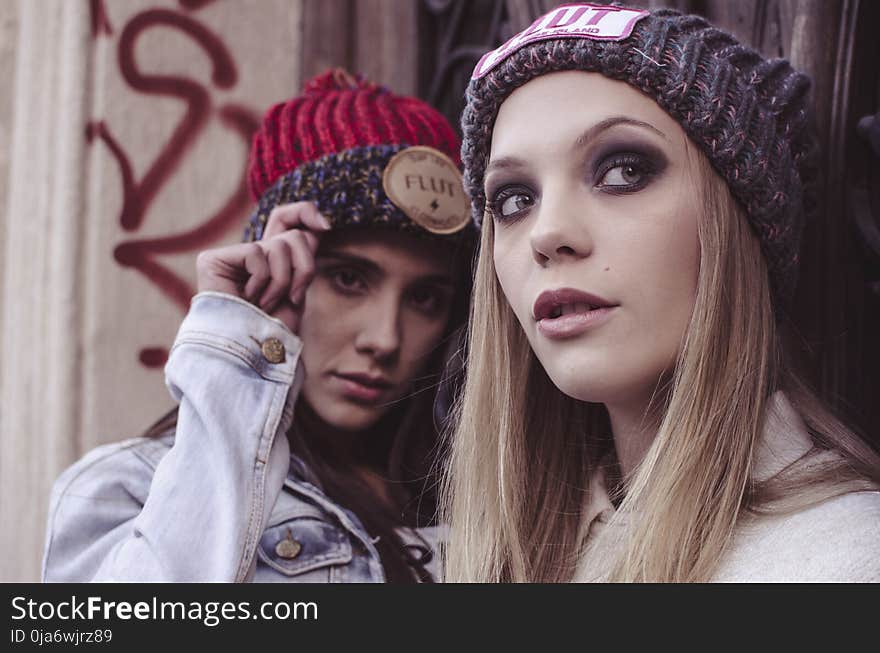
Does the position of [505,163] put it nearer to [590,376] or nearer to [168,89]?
[590,376]

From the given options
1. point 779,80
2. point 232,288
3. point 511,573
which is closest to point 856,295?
point 779,80

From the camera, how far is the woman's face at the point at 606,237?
1396 mm

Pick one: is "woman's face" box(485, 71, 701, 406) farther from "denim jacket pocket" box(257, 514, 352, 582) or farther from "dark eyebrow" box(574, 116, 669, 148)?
"denim jacket pocket" box(257, 514, 352, 582)

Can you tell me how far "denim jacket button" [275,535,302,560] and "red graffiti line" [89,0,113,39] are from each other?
1655mm

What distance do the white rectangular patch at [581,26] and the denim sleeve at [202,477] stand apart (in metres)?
0.72

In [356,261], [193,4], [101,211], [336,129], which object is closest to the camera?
[356,261]

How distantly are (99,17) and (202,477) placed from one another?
63.7 inches

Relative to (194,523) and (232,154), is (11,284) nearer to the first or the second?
(232,154)

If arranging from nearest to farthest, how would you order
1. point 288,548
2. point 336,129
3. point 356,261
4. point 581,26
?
point 581,26 → point 288,548 → point 356,261 → point 336,129

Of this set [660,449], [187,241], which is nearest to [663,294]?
[660,449]

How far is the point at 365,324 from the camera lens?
2.07 meters

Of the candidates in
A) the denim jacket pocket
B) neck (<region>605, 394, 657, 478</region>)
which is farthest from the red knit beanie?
neck (<region>605, 394, 657, 478</region>)

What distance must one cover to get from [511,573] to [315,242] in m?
0.81
